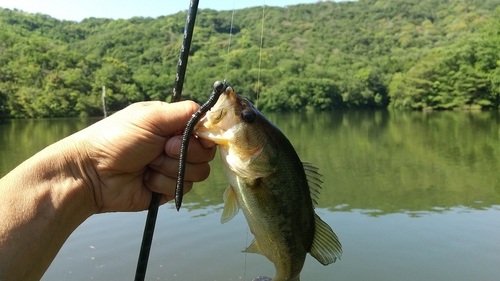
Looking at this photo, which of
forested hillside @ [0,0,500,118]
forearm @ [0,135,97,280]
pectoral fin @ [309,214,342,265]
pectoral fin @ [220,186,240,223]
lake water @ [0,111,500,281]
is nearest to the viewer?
forearm @ [0,135,97,280]

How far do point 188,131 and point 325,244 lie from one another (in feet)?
3.32

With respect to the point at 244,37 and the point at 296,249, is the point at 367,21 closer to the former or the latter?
the point at 244,37

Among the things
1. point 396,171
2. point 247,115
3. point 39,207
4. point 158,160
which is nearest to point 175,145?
point 158,160

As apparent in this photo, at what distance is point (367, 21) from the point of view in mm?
128875

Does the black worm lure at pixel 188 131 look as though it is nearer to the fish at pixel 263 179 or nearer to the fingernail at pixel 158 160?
the fish at pixel 263 179

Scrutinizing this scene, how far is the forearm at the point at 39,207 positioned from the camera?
6.89ft

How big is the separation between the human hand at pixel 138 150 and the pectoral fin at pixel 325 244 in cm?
74

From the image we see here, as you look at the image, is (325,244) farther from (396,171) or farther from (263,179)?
(396,171)

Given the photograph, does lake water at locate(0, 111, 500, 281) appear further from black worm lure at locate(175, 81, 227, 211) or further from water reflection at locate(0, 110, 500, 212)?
black worm lure at locate(175, 81, 227, 211)

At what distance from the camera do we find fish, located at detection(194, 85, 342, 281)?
2.19 metres

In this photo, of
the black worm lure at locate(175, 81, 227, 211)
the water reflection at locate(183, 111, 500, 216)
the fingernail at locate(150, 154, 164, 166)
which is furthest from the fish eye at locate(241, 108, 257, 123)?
the water reflection at locate(183, 111, 500, 216)

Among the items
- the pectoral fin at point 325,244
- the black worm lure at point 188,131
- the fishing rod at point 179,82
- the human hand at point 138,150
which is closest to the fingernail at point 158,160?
Answer: the human hand at point 138,150

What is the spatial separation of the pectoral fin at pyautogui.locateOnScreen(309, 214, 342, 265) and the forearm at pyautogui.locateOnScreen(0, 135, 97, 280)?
1288 millimetres

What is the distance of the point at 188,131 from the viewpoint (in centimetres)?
201
